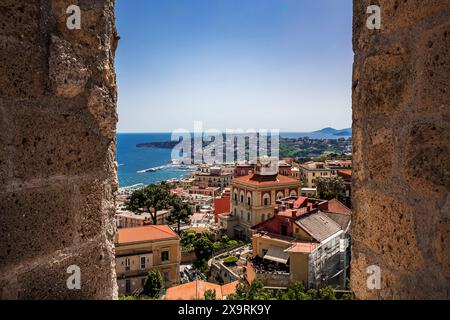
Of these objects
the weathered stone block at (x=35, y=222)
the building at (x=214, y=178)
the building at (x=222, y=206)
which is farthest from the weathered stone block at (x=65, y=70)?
the building at (x=214, y=178)

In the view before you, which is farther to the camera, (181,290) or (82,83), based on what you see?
(181,290)

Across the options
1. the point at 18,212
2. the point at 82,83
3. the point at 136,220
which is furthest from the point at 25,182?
the point at 136,220

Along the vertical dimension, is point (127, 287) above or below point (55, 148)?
below

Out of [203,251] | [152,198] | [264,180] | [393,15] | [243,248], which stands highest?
[393,15]

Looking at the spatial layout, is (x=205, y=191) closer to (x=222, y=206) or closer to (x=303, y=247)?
(x=222, y=206)

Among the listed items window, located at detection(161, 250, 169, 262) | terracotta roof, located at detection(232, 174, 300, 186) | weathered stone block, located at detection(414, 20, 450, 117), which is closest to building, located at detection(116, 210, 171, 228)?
terracotta roof, located at detection(232, 174, 300, 186)

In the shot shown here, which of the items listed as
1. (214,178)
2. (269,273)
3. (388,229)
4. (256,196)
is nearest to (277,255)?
(269,273)
